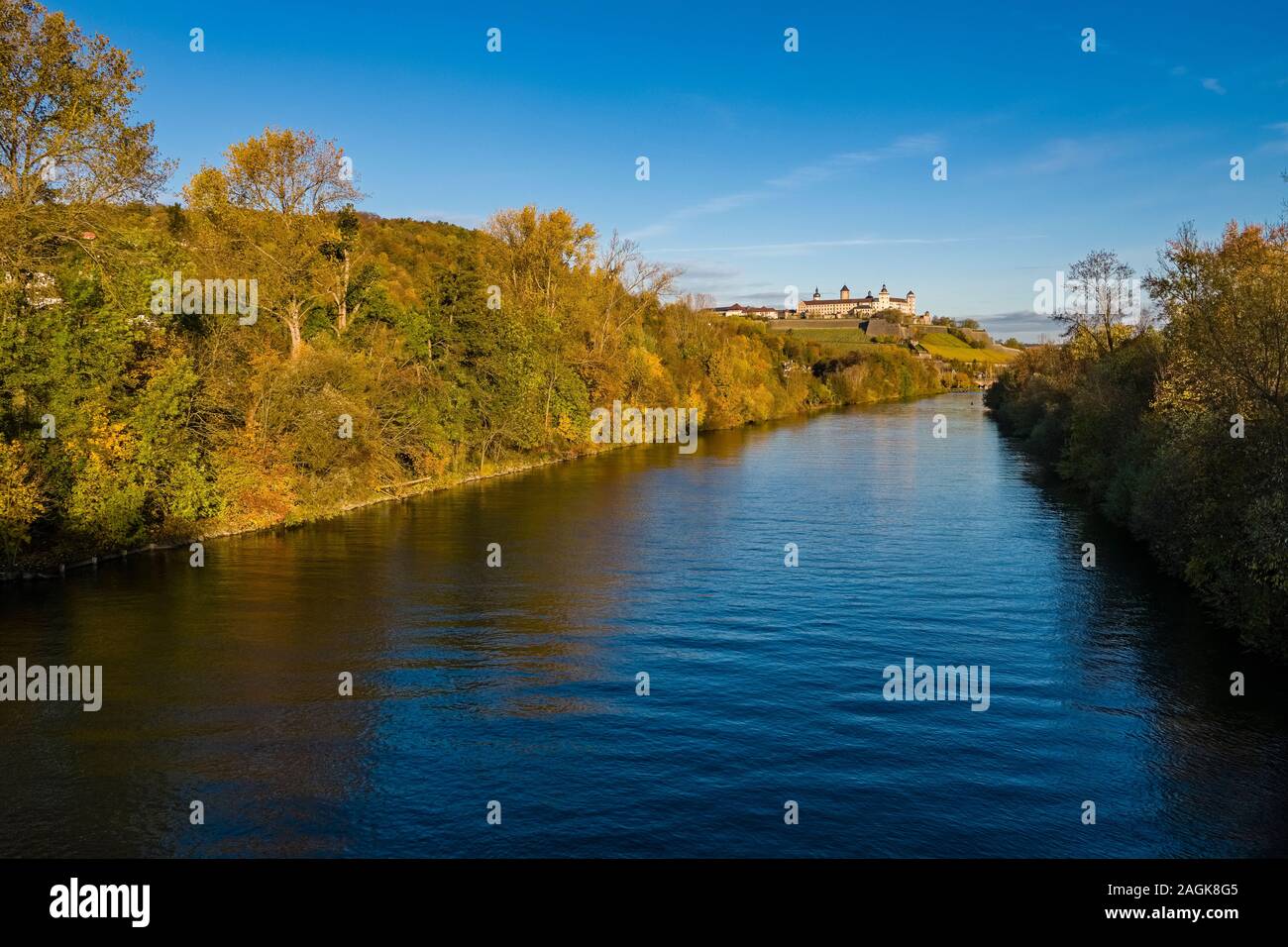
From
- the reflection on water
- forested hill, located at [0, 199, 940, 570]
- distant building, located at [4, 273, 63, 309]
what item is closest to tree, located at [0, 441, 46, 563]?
forested hill, located at [0, 199, 940, 570]

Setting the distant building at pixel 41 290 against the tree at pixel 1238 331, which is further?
the distant building at pixel 41 290

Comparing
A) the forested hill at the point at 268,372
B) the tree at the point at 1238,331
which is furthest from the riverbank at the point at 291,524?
the tree at the point at 1238,331

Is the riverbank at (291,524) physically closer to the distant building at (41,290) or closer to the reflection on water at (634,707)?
the reflection on water at (634,707)

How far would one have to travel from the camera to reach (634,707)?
2048 cm

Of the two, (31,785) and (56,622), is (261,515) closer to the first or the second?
(56,622)

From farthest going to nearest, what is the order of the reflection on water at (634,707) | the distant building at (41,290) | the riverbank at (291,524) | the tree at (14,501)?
1. the distant building at (41,290)
2. the riverbank at (291,524)
3. the tree at (14,501)
4. the reflection on water at (634,707)

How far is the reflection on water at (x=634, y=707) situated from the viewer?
15.2 meters

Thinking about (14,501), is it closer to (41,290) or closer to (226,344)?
(41,290)

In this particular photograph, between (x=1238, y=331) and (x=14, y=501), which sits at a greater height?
(x=1238, y=331)

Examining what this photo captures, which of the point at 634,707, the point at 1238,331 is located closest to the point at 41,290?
the point at 634,707

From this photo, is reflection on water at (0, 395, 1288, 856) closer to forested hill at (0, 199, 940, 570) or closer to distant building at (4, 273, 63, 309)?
forested hill at (0, 199, 940, 570)

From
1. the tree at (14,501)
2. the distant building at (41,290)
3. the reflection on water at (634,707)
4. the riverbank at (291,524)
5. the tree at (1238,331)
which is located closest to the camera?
the reflection on water at (634,707)

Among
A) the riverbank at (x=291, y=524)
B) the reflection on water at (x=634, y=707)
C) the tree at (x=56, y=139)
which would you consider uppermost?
the tree at (x=56, y=139)

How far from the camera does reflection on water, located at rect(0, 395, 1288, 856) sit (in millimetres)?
15164
